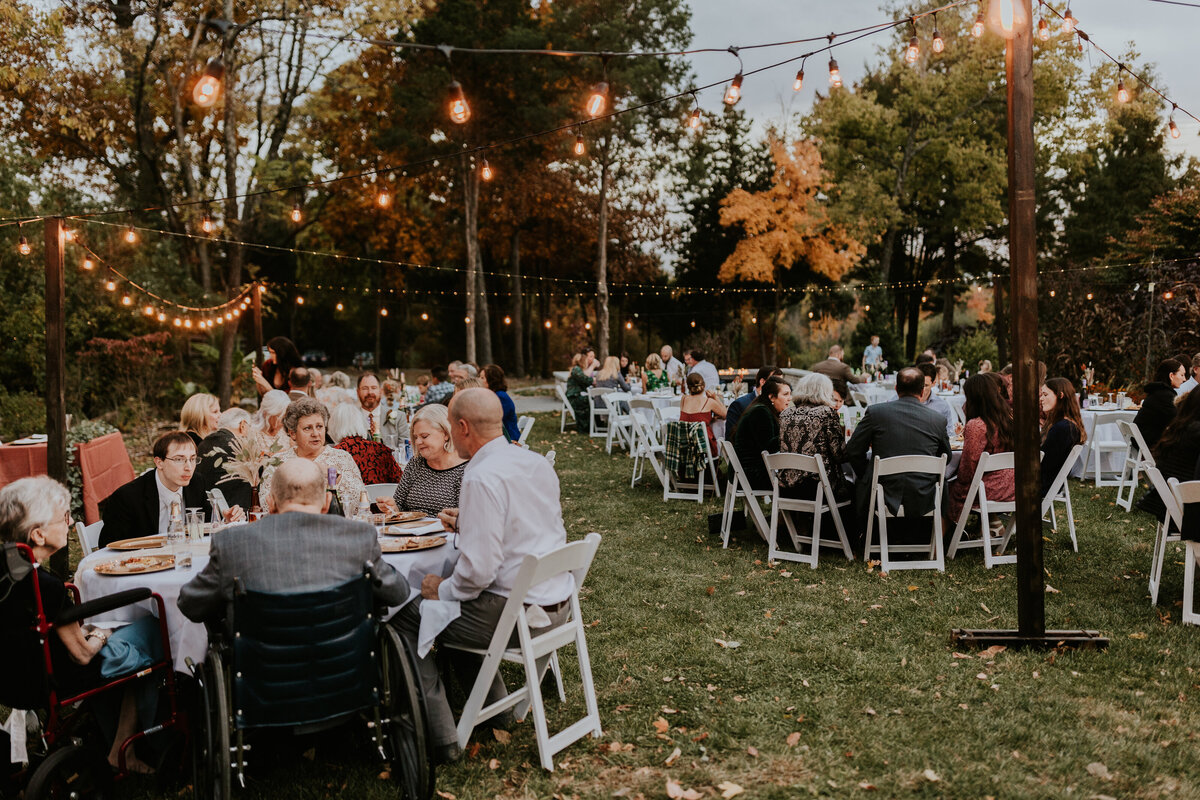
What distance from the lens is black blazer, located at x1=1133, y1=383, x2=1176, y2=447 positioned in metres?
7.06

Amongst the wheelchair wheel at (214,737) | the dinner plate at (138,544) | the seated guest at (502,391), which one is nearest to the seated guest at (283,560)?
the wheelchair wheel at (214,737)

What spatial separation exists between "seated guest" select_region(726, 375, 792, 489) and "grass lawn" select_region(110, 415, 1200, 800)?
870 millimetres

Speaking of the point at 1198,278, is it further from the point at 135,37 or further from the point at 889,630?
the point at 135,37

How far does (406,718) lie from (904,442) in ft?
13.3

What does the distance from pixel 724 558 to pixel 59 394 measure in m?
5.19

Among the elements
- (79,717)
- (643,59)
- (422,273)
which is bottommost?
(79,717)

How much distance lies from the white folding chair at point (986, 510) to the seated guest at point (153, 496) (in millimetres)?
4721

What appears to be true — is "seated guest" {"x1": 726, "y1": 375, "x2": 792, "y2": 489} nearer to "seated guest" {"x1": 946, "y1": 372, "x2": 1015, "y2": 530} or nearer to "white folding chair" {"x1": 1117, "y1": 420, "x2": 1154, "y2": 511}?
"seated guest" {"x1": 946, "y1": 372, "x2": 1015, "y2": 530}

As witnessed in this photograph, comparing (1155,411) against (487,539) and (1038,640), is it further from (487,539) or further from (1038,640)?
Answer: (487,539)

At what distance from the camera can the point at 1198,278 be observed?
1460cm

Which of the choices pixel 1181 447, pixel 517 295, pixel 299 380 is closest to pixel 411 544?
pixel 1181 447

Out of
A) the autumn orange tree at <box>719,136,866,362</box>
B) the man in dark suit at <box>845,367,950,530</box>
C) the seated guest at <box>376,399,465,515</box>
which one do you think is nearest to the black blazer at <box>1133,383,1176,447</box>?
the man in dark suit at <box>845,367,950,530</box>

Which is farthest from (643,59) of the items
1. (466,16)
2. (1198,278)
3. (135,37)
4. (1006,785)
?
(1006,785)

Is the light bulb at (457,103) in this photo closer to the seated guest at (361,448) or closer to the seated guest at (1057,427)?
the seated guest at (361,448)
